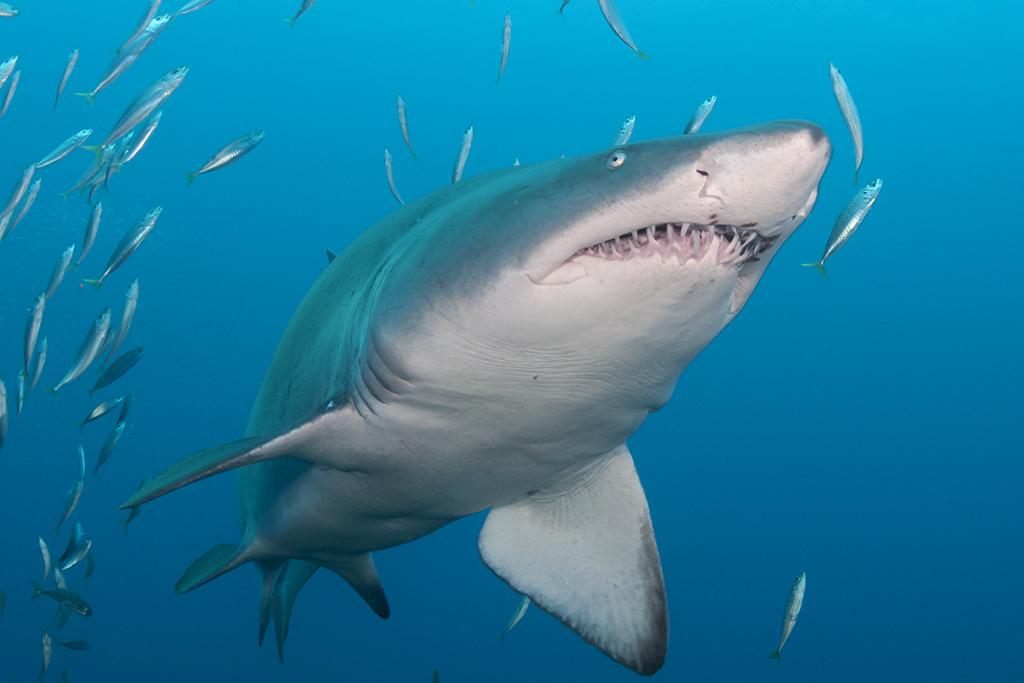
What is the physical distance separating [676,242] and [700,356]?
38.2 meters

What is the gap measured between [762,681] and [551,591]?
119 ft

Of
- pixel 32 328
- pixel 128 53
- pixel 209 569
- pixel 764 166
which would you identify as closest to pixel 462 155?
pixel 128 53

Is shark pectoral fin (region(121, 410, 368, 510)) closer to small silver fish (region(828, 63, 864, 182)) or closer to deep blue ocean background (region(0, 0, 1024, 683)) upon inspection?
small silver fish (region(828, 63, 864, 182))

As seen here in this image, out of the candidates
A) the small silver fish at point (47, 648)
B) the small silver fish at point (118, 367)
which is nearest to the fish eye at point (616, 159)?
the small silver fish at point (118, 367)

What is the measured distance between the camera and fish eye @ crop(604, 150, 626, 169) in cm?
180

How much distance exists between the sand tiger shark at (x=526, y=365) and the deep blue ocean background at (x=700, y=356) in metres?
28.4

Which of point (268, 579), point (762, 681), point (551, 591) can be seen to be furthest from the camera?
point (762, 681)

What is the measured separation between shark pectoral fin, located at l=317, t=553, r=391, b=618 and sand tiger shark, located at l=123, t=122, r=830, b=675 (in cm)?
7

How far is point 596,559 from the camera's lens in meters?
3.48

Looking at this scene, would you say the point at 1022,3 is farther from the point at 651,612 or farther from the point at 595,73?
the point at 651,612

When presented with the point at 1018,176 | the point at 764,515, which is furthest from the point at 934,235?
the point at 764,515

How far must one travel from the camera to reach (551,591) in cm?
A: 353

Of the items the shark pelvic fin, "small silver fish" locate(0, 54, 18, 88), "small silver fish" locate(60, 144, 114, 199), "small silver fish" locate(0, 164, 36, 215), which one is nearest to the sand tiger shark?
the shark pelvic fin

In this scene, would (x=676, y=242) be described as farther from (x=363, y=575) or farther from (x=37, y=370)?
(x=37, y=370)
